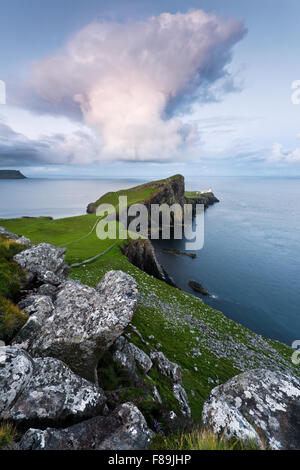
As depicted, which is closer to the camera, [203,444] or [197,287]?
[203,444]

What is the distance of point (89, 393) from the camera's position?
5887mm

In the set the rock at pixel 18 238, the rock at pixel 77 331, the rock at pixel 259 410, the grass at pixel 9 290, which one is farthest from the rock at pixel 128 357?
the rock at pixel 18 238

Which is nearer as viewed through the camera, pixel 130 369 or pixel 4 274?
pixel 130 369

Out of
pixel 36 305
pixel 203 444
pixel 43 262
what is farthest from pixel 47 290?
pixel 203 444

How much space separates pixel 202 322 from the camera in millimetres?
26609

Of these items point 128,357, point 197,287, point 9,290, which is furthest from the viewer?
point 197,287

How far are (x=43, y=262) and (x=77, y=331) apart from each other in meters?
7.60

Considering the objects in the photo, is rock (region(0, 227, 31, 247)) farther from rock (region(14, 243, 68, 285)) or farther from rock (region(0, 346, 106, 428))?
rock (region(0, 346, 106, 428))

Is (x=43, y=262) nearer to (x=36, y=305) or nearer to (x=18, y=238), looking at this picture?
(x=36, y=305)

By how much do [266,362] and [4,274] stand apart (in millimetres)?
28250

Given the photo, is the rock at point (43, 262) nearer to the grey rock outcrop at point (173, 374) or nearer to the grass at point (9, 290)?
the grass at point (9, 290)

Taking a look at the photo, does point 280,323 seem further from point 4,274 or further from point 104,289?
point 4,274

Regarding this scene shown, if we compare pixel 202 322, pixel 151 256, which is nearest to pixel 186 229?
pixel 151 256

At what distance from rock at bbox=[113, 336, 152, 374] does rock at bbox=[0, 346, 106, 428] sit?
2.52 meters
